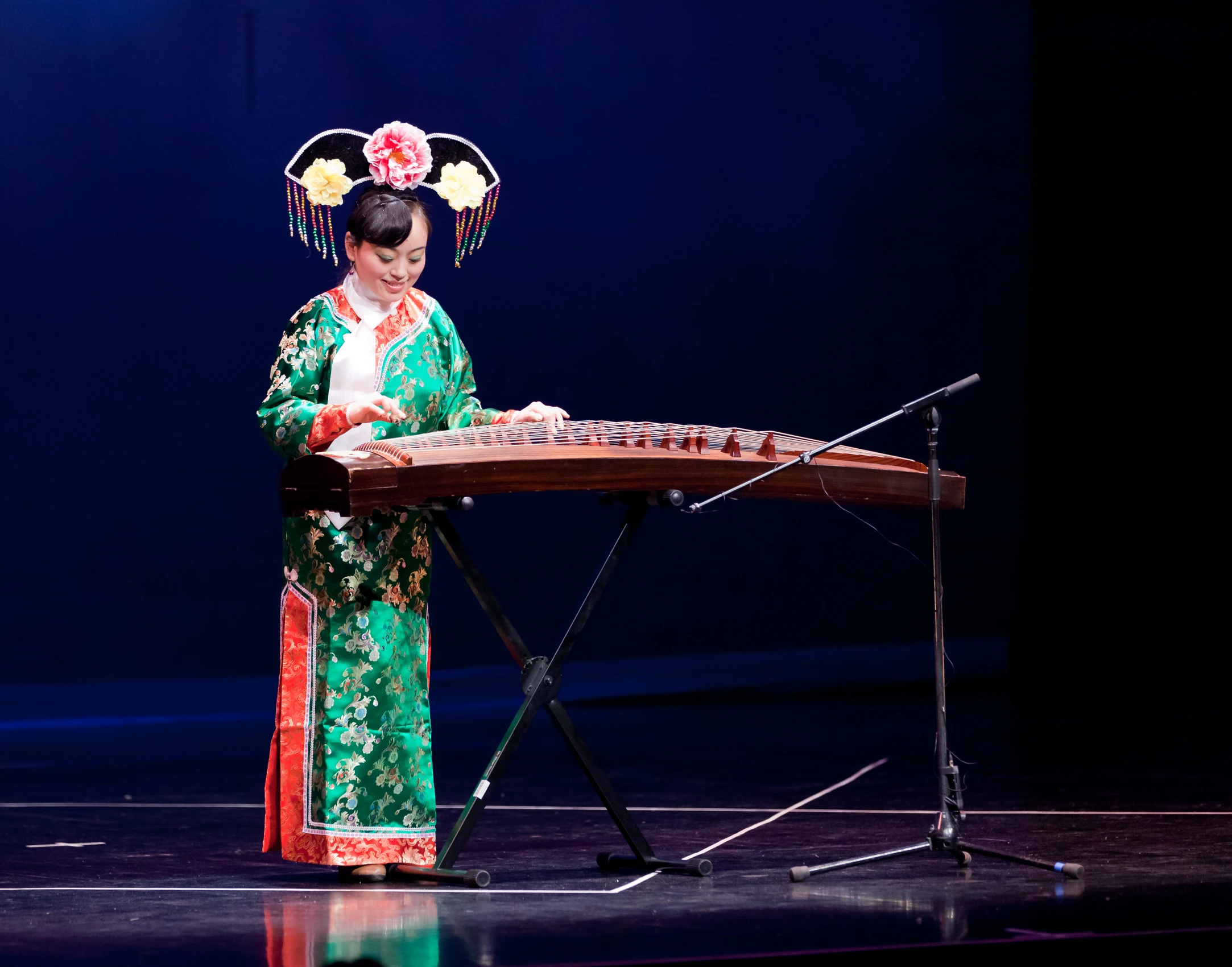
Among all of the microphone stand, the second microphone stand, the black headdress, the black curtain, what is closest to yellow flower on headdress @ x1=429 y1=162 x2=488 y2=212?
the black headdress

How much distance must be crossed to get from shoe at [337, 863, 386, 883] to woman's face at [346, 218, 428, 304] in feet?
3.04

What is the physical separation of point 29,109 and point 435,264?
1391 millimetres

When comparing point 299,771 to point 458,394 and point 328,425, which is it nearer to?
point 328,425

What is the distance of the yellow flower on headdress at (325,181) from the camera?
9.97ft

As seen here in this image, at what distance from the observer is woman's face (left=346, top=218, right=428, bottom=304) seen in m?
2.99

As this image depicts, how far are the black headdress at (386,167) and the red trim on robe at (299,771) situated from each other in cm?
61

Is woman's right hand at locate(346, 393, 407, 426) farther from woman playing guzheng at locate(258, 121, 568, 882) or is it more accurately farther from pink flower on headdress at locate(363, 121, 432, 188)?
pink flower on headdress at locate(363, 121, 432, 188)

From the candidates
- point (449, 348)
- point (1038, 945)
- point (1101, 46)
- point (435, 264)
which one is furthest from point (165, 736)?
point (1101, 46)

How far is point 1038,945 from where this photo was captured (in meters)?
2.29

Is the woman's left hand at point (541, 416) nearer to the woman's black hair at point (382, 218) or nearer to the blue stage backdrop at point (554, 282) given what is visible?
the woman's black hair at point (382, 218)

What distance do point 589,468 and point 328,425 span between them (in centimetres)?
45

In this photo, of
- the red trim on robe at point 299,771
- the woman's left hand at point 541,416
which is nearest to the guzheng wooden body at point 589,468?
the woman's left hand at point 541,416

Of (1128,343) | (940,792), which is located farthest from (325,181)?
(1128,343)

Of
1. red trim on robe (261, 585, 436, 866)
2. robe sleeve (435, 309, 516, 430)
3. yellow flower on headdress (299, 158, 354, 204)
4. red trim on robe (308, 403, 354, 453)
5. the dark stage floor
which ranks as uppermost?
yellow flower on headdress (299, 158, 354, 204)
